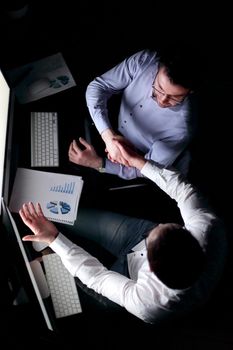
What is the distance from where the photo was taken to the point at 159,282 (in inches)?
56.3

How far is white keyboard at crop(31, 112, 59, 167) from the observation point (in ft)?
5.66

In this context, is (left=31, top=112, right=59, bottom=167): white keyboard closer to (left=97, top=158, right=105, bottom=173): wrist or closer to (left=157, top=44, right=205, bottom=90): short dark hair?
(left=97, top=158, right=105, bottom=173): wrist

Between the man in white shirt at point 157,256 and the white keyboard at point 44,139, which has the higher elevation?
the white keyboard at point 44,139

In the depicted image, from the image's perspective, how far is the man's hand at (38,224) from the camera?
61.9 inches

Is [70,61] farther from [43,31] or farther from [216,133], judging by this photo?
[216,133]

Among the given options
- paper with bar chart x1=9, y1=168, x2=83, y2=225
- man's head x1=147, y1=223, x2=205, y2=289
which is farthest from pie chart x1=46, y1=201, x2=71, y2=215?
man's head x1=147, y1=223, x2=205, y2=289

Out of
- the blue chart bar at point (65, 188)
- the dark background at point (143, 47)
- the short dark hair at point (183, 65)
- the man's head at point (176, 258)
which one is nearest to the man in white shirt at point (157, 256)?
the man's head at point (176, 258)

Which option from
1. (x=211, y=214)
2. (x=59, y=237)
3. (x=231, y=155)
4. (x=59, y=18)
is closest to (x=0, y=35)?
(x=59, y=18)

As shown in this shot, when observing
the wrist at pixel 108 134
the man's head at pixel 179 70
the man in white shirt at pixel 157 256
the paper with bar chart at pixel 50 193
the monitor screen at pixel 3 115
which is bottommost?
the man in white shirt at pixel 157 256

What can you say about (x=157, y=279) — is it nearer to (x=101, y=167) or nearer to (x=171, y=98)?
(x=101, y=167)

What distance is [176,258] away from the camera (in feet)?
4.25

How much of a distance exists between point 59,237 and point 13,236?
25cm

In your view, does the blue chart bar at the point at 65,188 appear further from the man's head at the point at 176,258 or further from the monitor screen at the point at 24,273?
the man's head at the point at 176,258

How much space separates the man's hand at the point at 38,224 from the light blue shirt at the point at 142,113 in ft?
1.41
